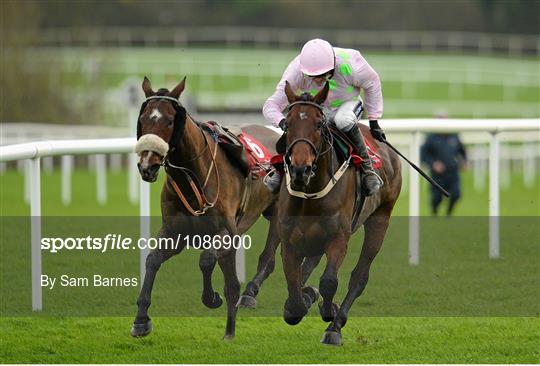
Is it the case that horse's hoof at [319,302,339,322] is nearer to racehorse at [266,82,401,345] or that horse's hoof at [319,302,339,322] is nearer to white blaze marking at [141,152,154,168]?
racehorse at [266,82,401,345]

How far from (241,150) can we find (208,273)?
86cm

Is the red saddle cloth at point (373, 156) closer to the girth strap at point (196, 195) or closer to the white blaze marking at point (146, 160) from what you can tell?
the girth strap at point (196, 195)

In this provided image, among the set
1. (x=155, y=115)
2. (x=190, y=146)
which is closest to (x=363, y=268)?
(x=190, y=146)

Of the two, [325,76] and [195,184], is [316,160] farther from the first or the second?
[195,184]

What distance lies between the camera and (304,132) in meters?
4.61

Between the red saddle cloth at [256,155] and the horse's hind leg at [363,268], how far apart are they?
537 mm

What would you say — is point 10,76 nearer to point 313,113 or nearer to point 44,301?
point 44,301

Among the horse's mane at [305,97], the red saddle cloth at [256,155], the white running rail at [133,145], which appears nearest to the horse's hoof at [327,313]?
the horse's mane at [305,97]

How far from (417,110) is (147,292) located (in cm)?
2015

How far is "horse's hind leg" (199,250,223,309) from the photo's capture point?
196 inches

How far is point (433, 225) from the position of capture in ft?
36.7

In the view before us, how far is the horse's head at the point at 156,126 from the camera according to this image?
15.2 feet

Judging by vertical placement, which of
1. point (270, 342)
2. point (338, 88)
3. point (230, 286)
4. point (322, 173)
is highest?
point (338, 88)

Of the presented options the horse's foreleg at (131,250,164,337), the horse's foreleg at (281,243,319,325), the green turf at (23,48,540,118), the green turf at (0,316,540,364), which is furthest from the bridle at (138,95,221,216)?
the green turf at (23,48,540,118)
